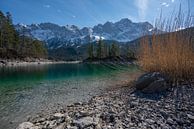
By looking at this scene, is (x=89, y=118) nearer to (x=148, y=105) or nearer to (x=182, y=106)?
(x=148, y=105)

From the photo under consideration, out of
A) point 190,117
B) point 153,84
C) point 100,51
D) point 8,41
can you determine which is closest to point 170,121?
point 190,117

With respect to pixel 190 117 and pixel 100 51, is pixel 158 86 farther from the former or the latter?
pixel 100 51

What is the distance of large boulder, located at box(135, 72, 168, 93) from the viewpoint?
8906mm

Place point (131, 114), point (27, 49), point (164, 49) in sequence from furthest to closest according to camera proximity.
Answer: point (27, 49), point (164, 49), point (131, 114)

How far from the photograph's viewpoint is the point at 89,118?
6195 millimetres

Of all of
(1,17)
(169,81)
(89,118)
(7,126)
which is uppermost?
(1,17)

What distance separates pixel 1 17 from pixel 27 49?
70.8ft

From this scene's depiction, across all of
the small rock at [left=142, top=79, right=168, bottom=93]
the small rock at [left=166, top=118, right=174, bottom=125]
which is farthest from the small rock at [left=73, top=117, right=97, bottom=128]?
the small rock at [left=142, top=79, right=168, bottom=93]

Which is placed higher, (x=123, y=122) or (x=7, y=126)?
(x=123, y=122)

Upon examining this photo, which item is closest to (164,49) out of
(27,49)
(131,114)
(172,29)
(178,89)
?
(172,29)

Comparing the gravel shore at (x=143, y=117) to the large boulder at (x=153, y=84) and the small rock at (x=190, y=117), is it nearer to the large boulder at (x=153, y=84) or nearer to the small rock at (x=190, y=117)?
the small rock at (x=190, y=117)

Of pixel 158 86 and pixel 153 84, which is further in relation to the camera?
pixel 153 84

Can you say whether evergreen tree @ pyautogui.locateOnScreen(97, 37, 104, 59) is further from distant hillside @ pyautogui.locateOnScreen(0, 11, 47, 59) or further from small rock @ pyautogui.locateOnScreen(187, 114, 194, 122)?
small rock @ pyautogui.locateOnScreen(187, 114, 194, 122)

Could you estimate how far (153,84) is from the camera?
9.05 metres
